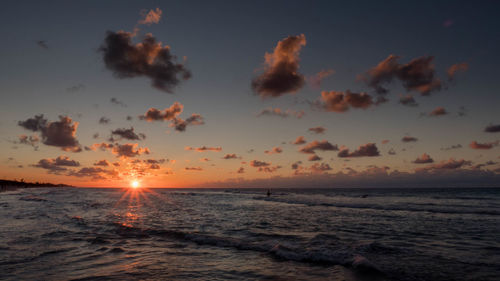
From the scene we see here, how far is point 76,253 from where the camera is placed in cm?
1211

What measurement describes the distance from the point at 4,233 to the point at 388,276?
2030cm

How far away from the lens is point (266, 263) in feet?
35.8

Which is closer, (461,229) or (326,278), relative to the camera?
(326,278)

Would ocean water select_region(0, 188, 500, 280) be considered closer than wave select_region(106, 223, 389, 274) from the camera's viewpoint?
Yes

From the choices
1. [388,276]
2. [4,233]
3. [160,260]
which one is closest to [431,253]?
[388,276]

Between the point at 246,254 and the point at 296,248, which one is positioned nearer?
the point at 246,254

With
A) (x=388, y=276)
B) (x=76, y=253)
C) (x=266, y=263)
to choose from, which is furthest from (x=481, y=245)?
(x=76, y=253)

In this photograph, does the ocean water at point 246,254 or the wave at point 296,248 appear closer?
the ocean water at point 246,254

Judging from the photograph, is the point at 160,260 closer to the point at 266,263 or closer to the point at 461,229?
the point at 266,263

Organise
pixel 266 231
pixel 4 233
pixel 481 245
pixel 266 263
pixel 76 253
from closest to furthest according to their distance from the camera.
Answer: pixel 266 263, pixel 76 253, pixel 481 245, pixel 4 233, pixel 266 231

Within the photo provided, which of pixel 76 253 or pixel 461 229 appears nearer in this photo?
pixel 76 253

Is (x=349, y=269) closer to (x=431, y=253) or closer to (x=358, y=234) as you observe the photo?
(x=431, y=253)

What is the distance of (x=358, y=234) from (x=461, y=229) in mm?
8424

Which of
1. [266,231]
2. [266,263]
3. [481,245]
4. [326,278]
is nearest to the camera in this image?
[326,278]
